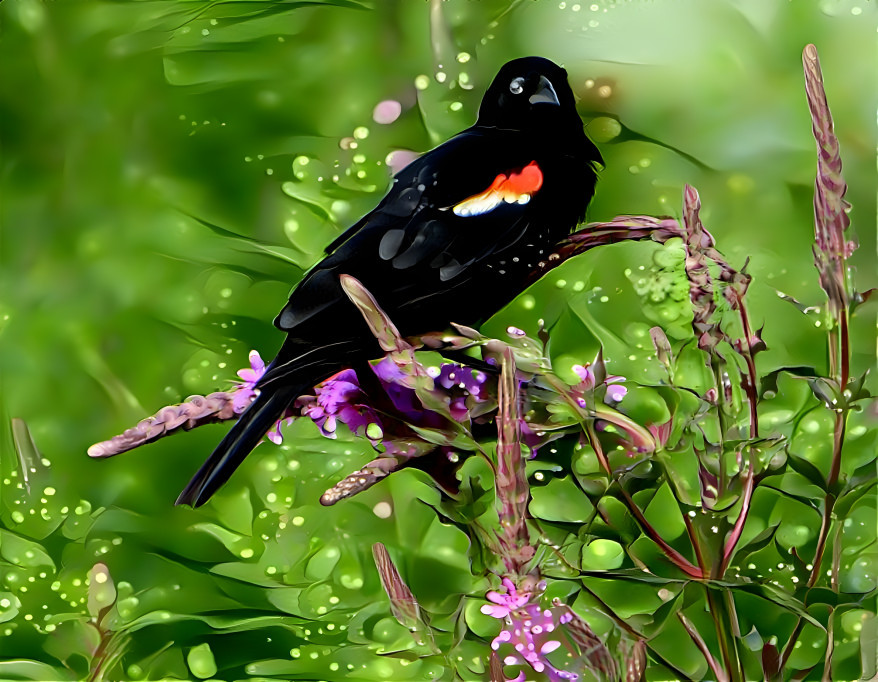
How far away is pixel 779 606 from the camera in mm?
911

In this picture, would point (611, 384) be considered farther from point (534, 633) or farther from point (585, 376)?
point (534, 633)

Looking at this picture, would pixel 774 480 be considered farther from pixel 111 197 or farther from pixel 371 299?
pixel 111 197

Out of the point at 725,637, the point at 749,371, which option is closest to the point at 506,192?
the point at 749,371

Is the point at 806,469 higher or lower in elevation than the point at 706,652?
higher

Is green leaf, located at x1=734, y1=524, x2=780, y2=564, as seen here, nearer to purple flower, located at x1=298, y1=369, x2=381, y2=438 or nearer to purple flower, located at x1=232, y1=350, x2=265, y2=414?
purple flower, located at x1=298, y1=369, x2=381, y2=438

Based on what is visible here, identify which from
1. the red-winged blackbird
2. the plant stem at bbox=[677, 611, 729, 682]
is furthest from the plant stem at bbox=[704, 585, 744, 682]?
the red-winged blackbird

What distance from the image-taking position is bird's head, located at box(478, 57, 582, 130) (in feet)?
2.99

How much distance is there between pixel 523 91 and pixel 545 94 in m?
0.03

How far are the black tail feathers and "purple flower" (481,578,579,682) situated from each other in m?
0.31

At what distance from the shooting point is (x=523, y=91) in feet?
2.98

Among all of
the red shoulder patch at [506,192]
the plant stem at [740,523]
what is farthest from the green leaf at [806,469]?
the red shoulder patch at [506,192]

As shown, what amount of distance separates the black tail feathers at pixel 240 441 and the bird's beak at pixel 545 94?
1.39 ft

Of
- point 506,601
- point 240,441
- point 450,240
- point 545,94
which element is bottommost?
point 506,601

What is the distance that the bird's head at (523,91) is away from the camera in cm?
91
